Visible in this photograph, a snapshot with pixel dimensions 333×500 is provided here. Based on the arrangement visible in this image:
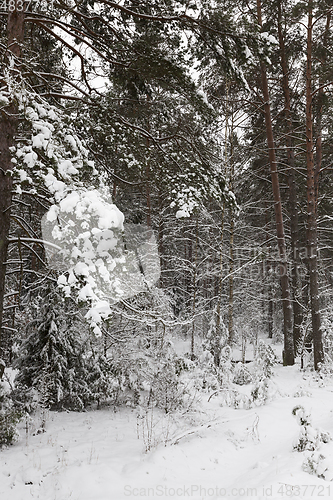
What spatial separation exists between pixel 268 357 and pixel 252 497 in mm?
5471

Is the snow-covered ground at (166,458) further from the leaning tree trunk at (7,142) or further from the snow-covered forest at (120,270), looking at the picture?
the leaning tree trunk at (7,142)

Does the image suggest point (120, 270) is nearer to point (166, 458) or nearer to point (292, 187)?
point (166, 458)

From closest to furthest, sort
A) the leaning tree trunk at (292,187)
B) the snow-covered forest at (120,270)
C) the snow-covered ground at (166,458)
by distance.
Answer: the snow-covered forest at (120,270) < the snow-covered ground at (166,458) < the leaning tree trunk at (292,187)

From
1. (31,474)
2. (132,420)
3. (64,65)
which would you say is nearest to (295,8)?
(64,65)

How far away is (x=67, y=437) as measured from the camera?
608 cm

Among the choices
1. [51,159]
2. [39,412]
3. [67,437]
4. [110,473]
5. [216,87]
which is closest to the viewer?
[51,159]

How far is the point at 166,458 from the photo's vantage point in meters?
5.01

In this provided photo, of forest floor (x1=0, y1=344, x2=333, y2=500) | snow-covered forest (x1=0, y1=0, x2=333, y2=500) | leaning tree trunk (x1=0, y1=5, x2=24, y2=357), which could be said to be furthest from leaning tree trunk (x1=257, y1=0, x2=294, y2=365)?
leaning tree trunk (x1=0, y1=5, x2=24, y2=357)

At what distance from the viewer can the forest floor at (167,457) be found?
418cm

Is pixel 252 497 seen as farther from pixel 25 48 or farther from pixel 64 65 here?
pixel 64 65

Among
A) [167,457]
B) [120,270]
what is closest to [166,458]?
[167,457]

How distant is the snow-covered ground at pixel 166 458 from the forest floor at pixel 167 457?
13mm

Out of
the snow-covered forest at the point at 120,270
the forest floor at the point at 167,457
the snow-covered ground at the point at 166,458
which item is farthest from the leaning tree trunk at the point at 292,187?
the snow-covered ground at the point at 166,458

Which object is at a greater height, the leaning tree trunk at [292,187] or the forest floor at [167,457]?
the leaning tree trunk at [292,187]
